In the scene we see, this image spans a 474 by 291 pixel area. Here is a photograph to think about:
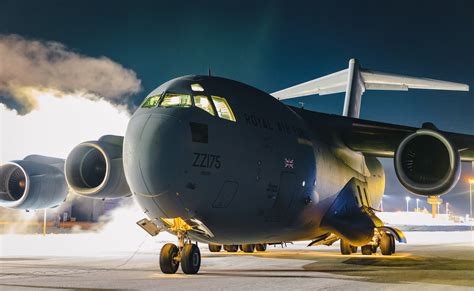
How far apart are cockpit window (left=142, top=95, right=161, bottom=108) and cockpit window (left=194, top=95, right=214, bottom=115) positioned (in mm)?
664

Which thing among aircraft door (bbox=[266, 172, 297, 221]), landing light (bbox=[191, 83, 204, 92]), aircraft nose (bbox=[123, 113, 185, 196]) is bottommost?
aircraft door (bbox=[266, 172, 297, 221])

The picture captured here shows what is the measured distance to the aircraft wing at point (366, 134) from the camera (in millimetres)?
14508

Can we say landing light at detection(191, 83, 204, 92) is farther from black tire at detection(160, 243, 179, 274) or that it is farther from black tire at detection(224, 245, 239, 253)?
black tire at detection(224, 245, 239, 253)

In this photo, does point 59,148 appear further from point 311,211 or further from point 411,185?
point 411,185

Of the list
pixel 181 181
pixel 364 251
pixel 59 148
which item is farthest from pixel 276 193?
pixel 59 148

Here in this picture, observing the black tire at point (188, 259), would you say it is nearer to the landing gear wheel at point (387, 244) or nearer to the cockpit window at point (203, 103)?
the cockpit window at point (203, 103)

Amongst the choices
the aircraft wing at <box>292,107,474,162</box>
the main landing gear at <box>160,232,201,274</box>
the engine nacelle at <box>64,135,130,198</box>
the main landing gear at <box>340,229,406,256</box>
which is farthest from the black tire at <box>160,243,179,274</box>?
the main landing gear at <box>340,229,406,256</box>

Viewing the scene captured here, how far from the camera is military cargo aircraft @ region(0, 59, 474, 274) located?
9.13 meters

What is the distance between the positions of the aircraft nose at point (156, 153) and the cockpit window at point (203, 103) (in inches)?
30.8

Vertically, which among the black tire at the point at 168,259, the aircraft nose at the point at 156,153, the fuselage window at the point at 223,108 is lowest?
the black tire at the point at 168,259

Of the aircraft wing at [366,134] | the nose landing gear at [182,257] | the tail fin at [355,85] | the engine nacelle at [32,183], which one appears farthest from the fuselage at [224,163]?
the tail fin at [355,85]

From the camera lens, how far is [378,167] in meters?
18.4

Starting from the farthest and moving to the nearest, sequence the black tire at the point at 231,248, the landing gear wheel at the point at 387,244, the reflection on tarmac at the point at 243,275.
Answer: the black tire at the point at 231,248 < the landing gear wheel at the point at 387,244 < the reflection on tarmac at the point at 243,275

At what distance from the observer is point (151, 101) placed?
10008mm
